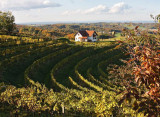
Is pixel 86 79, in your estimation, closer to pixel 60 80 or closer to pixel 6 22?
pixel 60 80

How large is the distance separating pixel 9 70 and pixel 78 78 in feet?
46.4

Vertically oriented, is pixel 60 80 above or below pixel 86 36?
below

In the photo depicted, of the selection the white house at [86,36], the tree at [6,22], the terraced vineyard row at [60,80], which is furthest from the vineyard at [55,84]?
the white house at [86,36]

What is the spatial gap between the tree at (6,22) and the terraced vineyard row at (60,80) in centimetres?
2231

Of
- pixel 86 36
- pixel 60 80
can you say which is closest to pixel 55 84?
pixel 60 80

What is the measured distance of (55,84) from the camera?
27.5 m

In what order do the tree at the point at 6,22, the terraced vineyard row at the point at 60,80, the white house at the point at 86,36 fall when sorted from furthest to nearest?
1. the white house at the point at 86,36
2. the tree at the point at 6,22
3. the terraced vineyard row at the point at 60,80

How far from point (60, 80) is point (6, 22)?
4114 cm

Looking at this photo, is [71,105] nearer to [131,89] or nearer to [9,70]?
[131,89]

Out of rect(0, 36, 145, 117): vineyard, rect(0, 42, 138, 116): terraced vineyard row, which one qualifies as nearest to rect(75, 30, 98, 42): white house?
rect(0, 36, 145, 117): vineyard

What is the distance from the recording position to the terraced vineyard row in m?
12.7

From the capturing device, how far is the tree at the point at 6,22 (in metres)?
59.1

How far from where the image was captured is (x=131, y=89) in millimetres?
5191

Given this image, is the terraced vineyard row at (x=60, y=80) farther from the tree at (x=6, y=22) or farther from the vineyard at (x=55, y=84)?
the tree at (x=6, y=22)
